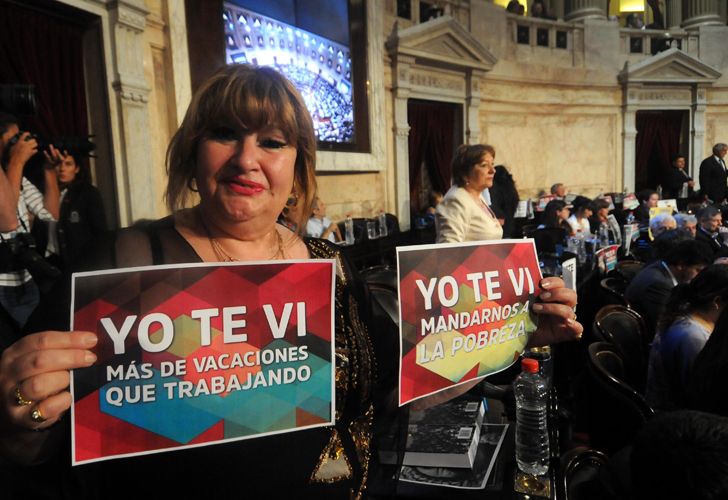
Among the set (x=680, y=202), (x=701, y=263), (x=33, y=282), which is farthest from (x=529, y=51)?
(x=33, y=282)

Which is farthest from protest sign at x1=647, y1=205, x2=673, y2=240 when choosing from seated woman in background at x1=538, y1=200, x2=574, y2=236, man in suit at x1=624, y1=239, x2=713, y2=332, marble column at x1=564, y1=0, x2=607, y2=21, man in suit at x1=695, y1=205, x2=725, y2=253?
marble column at x1=564, y1=0, x2=607, y2=21

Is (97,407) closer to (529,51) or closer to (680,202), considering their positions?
(529,51)

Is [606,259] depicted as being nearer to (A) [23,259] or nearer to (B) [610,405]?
(B) [610,405]

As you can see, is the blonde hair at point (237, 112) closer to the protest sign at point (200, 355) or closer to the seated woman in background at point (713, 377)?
the protest sign at point (200, 355)

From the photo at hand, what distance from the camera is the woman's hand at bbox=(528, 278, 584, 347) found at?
1.18 meters

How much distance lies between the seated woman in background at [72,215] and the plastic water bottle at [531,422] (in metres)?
2.82

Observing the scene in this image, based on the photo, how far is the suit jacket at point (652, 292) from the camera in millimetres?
3023

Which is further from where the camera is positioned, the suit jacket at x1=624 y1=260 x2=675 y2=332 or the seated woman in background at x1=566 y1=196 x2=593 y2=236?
the seated woman in background at x1=566 y1=196 x2=593 y2=236

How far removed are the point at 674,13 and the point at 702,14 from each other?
920 millimetres

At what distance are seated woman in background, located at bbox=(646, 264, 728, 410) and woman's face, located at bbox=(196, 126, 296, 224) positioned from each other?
1741 millimetres

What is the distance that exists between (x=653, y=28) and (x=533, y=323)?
45.8ft

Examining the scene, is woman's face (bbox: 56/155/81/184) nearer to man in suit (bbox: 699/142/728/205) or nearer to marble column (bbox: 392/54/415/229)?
marble column (bbox: 392/54/415/229)

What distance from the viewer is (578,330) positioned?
1189 mm

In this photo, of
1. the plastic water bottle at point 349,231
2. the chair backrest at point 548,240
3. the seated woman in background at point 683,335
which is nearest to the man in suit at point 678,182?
the chair backrest at point 548,240
